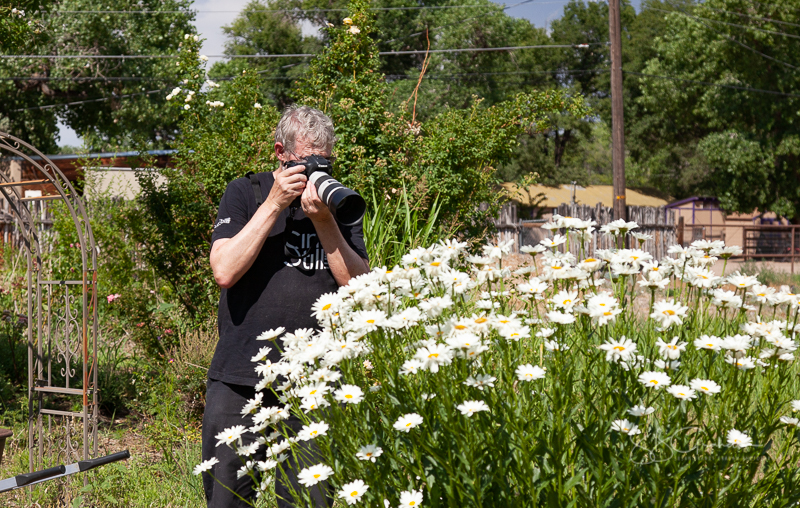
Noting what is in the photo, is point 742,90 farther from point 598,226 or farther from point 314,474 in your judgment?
point 314,474

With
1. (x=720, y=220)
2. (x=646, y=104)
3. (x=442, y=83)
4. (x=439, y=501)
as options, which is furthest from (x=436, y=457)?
(x=720, y=220)

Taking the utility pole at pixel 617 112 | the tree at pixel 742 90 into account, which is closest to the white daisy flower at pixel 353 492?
the utility pole at pixel 617 112

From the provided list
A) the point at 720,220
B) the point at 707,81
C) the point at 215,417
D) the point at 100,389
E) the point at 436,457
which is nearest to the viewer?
the point at 436,457

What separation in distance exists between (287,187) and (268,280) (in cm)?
32

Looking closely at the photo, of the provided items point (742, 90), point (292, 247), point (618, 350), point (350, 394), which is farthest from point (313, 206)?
point (742, 90)

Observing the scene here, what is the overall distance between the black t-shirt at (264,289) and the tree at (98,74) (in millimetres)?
19187

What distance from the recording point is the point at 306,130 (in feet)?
6.93

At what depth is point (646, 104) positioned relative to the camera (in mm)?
28125

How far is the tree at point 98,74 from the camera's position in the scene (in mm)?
20125

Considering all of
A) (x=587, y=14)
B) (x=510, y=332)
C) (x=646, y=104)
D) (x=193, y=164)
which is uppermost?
(x=587, y=14)

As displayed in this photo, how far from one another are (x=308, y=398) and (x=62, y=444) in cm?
321

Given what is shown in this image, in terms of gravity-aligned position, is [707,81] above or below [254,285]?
above

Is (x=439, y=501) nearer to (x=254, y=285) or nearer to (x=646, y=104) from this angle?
(x=254, y=285)

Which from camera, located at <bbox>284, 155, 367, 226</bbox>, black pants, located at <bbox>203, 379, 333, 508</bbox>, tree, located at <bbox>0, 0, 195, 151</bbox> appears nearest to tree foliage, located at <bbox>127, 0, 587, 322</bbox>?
camera, located at <bbox>284, 155, 367, 226</bbox>
